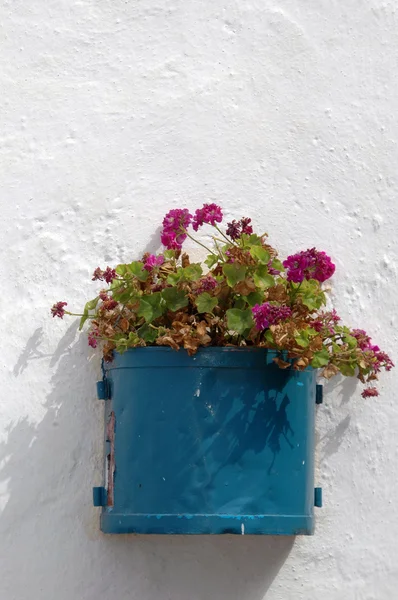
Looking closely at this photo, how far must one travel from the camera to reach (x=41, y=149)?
8.34 feet

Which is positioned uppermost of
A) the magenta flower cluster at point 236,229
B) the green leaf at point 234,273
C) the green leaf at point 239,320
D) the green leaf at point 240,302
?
the magenta flower cluster at point 236,229

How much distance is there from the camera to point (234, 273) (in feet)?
7.11

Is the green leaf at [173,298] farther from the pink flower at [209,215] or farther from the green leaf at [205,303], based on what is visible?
the pink flower at [209,215]

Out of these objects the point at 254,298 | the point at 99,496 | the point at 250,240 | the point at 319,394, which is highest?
the point at 250,240

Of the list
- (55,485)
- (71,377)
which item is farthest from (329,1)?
(55,485)

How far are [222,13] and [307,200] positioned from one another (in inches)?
21.8

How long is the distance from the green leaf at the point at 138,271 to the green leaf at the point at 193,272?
3.9 inches

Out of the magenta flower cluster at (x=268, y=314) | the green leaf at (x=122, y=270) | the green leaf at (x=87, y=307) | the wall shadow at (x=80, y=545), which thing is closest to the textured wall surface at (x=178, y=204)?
the wall shadow at (x=80, y=545)

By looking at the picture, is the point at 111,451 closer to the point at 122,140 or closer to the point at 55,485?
the point at 55,485

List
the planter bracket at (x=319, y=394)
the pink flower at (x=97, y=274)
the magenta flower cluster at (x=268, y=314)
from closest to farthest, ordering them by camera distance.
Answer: the magenta flower cluster at (x=268, y=314) → the pink flower at (x=97, y=274) → the planter bracket at (x=319, y=394)

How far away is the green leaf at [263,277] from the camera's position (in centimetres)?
217

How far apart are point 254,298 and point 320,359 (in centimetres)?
20

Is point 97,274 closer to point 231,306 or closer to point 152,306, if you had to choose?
point 152,306

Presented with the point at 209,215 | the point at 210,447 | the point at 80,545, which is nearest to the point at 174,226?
the point at 209,215
